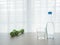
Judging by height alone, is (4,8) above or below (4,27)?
above

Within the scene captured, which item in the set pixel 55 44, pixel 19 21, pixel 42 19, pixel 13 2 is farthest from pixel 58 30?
pixel 55 44

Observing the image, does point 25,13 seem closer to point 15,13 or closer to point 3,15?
point 15,13

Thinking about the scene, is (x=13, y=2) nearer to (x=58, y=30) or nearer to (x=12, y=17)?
(x=12, y=17)

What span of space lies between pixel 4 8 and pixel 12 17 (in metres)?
0.22

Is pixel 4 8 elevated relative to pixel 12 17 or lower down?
elevated

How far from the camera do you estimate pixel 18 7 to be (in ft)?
8.09

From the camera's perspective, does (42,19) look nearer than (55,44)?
No

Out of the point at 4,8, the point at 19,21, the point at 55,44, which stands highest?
the point at 4,8

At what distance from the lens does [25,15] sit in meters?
2.47

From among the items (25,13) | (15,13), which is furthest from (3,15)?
(25,13)

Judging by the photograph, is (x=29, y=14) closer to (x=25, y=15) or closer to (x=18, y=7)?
(x=25, y=15)

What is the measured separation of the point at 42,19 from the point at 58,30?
1.18 ft

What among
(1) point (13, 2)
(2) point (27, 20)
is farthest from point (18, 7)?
(2) point (27, 20)

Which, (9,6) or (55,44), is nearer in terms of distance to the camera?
(55,44)
